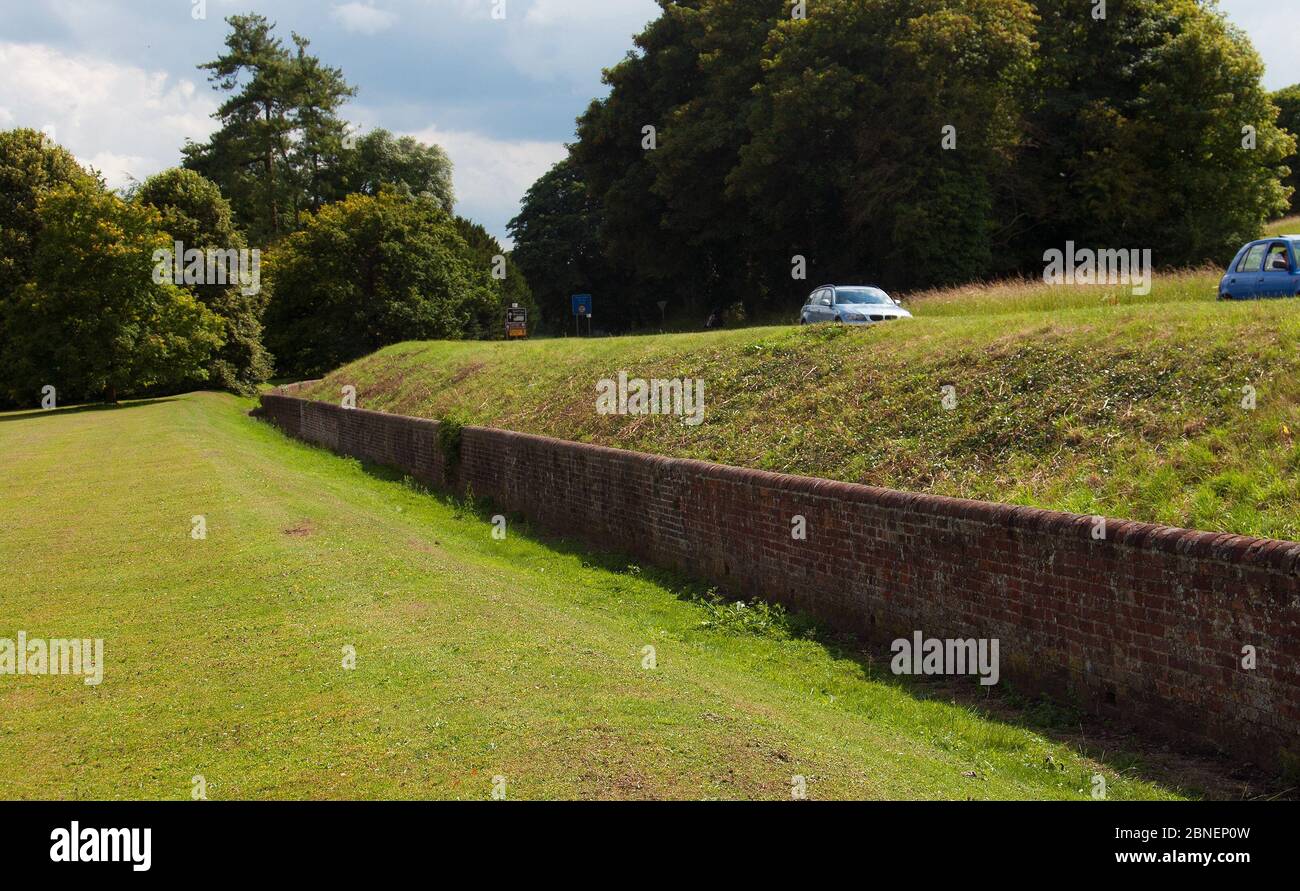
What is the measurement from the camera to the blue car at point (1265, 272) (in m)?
15.6

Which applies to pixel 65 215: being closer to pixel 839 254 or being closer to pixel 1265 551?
pixel 839 254

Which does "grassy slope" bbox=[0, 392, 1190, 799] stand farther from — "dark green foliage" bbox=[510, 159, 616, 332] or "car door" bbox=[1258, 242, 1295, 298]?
"dark green foliage" bbox=[510, 159, 616, 332]

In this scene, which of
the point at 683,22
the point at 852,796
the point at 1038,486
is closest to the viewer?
the point at 852,796

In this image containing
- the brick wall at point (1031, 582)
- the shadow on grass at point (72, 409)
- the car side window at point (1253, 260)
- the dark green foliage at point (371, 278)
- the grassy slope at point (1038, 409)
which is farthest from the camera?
the dark green foliage at point (371, 278)

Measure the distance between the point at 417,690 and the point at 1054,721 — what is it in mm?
4559

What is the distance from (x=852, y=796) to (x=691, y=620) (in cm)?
577

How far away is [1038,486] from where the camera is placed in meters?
9.17

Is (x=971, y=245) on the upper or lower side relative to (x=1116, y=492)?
upper

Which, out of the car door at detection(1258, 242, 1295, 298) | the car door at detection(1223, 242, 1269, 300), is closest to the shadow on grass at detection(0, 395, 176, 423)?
the car door at detection(1223, 242, 1269, 300)

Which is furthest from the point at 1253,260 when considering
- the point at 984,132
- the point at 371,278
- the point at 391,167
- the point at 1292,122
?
the point at 391,167

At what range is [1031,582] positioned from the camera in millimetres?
8148

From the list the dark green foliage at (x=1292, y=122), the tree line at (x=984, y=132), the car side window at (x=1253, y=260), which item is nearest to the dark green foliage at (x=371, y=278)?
the tree line at (x=984, y=132)

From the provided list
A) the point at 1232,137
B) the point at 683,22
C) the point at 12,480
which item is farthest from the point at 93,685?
the point at 683,22

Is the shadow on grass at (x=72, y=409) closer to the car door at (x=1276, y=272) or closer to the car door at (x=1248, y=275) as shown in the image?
the car door at (x=1248, y=275)
